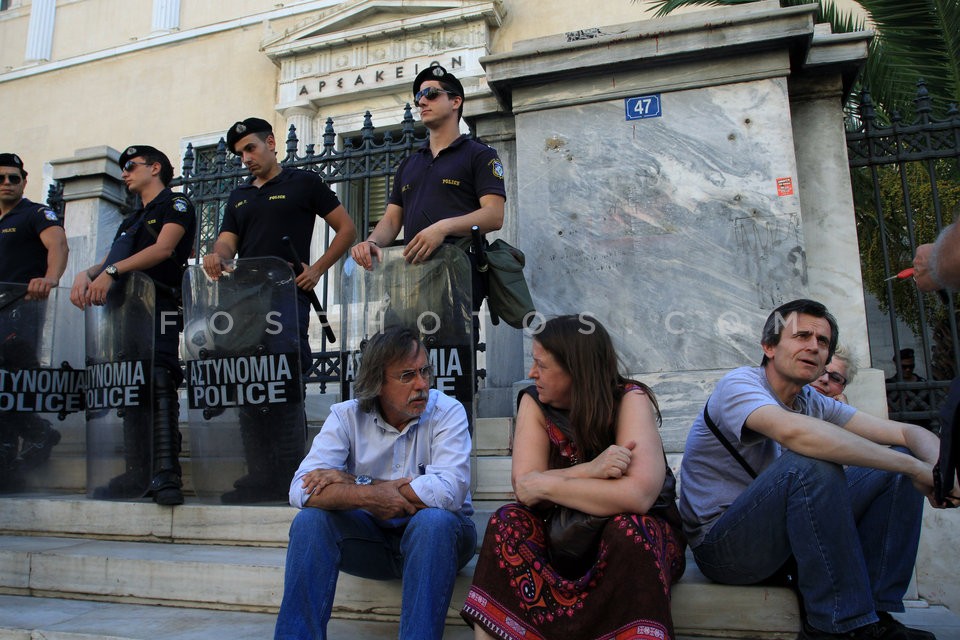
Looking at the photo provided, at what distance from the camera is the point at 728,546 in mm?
2494

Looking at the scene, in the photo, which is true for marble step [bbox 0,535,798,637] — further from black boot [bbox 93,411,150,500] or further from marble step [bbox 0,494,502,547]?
black boot [bbox 93,411,150,500]

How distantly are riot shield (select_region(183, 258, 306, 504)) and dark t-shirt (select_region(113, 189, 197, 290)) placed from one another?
0.26m

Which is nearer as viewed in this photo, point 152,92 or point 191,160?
point 191,160

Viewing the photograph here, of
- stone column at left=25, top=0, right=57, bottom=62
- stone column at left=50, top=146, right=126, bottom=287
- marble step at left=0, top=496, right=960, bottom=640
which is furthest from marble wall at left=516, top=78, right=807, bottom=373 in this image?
stone column at left=25, top=0, right=57, bottom=62

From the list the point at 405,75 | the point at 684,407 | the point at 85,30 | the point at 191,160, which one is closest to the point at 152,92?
the point at 85,30

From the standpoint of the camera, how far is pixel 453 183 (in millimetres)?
3945

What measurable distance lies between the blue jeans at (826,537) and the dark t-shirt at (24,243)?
4.32m

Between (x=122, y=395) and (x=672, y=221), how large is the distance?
3.26 m

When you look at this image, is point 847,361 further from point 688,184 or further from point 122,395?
point 122,395

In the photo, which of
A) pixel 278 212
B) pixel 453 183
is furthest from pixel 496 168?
pixel 278 212

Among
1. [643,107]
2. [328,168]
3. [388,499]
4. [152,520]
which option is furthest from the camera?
[328,168]

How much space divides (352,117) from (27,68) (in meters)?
7.77

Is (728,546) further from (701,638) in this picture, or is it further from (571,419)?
(571,419)

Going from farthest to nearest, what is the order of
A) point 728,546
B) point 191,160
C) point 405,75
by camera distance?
point 405,75
point 191,160
point 728,546
